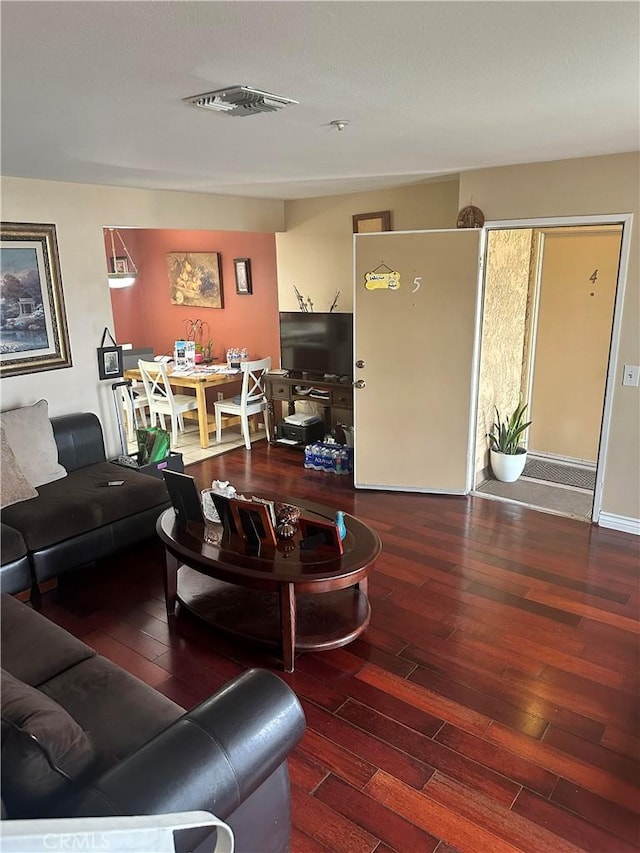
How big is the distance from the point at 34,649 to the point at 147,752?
3.05 ft

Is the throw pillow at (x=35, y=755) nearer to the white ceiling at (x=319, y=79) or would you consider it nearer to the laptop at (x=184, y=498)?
the laptop at (x=184, y=498)

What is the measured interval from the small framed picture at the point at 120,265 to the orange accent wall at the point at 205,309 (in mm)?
137

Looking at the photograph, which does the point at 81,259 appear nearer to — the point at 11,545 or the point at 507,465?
the point at 11,545

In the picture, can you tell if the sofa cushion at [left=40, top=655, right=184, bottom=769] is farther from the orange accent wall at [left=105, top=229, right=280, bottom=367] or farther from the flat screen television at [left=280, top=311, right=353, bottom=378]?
the orange accent wall at [left=105, top=229, right=280, bottom=367]

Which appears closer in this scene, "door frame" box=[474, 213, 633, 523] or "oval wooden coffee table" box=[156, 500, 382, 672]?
"oval wooden coffee table" box=[156, 500, 382, 672]

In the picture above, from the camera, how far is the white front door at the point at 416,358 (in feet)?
13.8

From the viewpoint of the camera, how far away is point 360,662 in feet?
8.82

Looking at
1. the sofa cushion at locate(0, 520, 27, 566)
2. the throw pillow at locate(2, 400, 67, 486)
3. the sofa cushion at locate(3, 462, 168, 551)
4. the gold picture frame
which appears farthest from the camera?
the gold picture frame

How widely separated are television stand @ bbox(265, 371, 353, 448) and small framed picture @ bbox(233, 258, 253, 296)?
1257 mm

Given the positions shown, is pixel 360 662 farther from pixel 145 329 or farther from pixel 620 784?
pixel 145 329

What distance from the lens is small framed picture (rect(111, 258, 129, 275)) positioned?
290 inches

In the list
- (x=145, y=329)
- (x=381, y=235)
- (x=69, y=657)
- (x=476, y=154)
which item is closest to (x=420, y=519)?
(x=381, y=235)

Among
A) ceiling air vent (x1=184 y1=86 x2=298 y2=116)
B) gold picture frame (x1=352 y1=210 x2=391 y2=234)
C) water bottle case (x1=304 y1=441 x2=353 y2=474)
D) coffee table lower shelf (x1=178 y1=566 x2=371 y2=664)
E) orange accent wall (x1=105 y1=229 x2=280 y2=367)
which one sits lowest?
coffee table lower shelf (x1=178 y1=566 x2=371 y2=664)

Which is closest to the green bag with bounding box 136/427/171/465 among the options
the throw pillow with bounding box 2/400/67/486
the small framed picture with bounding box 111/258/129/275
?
the throw pillow with bounding box 2/400/67/486
